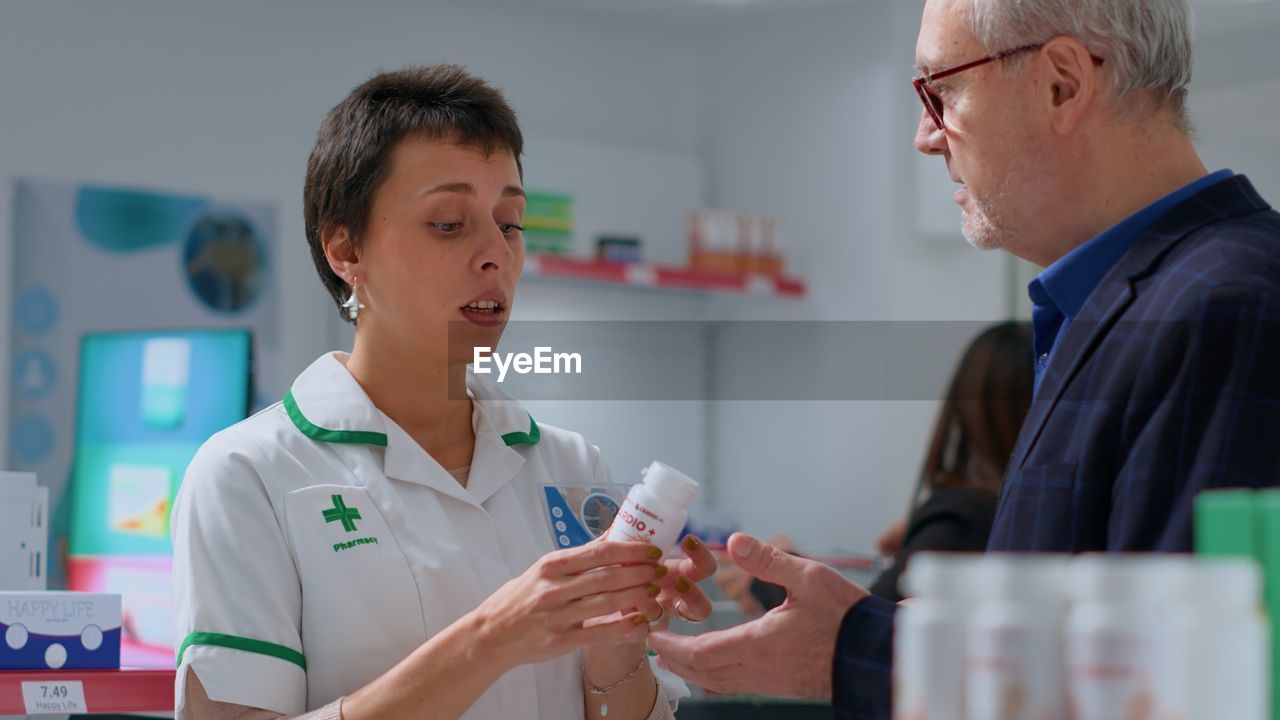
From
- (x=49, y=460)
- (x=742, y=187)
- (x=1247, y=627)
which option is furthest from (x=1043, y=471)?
(x=742, y=187)

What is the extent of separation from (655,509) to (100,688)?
92 cm

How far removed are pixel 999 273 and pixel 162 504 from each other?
3.89m

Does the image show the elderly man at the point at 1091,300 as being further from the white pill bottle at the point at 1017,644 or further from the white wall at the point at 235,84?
the white wall at the point at 235,84

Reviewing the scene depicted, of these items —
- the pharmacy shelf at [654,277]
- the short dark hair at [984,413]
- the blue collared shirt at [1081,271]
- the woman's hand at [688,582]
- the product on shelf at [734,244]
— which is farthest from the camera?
the product on shelf at [734,244]

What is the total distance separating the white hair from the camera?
1.57 meters

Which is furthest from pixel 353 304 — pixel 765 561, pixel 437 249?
pixel 765 561

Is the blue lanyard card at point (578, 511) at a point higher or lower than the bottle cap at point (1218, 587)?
lower

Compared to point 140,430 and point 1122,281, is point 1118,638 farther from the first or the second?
point 140,430

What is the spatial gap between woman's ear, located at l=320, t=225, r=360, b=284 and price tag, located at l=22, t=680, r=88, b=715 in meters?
0.69

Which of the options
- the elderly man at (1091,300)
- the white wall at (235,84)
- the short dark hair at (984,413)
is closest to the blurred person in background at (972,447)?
the short dark hair at (984,413)

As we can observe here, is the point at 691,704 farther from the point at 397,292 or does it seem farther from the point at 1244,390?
the point at 1244,390

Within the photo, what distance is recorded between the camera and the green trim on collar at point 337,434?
1.80 m

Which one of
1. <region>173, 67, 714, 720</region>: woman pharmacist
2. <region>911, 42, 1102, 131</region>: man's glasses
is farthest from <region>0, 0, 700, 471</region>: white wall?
<region>911, 42, 1102, 131</region>: man's glasses

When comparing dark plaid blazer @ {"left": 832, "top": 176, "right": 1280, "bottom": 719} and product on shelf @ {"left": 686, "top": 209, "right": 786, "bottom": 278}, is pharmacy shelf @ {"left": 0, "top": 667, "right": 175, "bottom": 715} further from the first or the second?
product on shelf @ {"left": 686, "top": 209, "right": 786, "bottom": 278}
